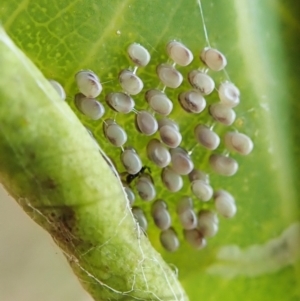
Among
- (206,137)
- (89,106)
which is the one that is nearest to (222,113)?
(206,137)

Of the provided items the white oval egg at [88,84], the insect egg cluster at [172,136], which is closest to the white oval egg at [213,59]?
Result: the insect egg cluster at [172,136]

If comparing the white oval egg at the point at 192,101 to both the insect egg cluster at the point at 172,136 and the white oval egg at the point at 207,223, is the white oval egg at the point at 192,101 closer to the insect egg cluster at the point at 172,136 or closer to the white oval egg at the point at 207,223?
the insect egg cluster at the point at 172,136

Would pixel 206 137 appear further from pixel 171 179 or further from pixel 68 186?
pixel 68 186

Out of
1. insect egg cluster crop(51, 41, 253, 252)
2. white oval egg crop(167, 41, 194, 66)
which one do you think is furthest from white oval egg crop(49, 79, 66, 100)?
white oval egg crop(167, 41, 194, 66)

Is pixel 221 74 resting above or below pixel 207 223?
above

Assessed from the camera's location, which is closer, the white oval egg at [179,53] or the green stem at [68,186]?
the green stem at [68,186]

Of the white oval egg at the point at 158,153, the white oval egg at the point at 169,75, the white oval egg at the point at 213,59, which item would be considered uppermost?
the white oval egg at the point at 213,59

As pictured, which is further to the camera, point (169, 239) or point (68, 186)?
point (169, 239)

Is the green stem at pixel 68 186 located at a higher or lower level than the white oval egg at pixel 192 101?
lower
